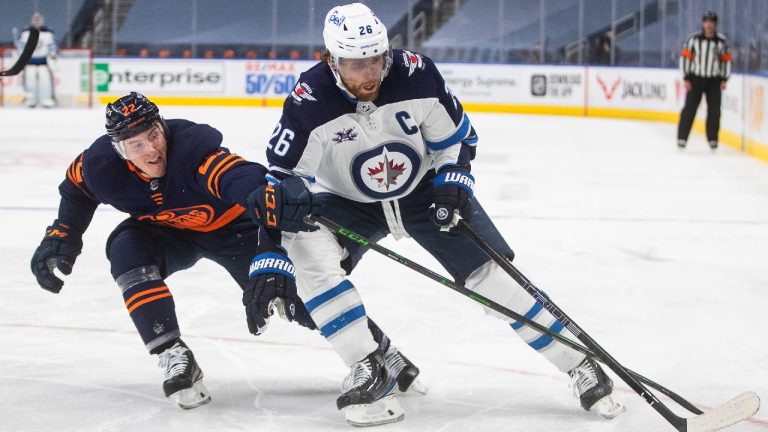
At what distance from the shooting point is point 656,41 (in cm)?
1423

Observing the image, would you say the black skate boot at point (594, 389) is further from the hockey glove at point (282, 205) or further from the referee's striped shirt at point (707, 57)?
the referee's striped shirt at point (707, 57)

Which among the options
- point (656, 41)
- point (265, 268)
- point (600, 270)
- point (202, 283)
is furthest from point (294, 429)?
point (656, 41)

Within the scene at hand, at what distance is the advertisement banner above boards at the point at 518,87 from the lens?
1451 cm

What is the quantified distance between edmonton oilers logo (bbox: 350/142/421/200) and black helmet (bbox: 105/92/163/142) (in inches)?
20.0

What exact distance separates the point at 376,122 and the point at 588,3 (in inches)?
515

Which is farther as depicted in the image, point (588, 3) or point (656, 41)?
point (588, 3)

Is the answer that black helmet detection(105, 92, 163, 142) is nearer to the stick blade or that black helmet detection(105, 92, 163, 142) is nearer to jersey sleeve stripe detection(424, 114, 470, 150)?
jersey sleeve stripe detection(424, 114, 470, 150)

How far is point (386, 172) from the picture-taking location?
2764mm

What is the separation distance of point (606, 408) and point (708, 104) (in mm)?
7657

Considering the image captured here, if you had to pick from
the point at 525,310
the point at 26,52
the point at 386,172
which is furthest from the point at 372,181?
the point at 26,52

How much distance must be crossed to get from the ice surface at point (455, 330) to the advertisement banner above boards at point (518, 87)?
761cm

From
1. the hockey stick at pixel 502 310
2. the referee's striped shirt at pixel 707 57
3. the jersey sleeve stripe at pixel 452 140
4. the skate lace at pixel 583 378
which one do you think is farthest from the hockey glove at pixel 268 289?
the referee's striped shirt at pixel 707 57

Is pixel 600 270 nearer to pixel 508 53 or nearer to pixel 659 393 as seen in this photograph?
pixel 659 393

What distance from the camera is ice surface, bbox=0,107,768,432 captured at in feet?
9.13
